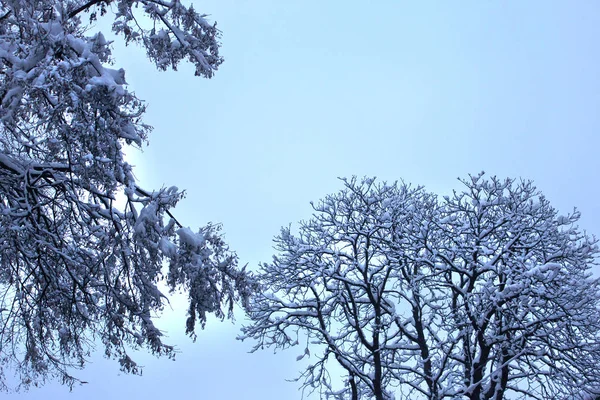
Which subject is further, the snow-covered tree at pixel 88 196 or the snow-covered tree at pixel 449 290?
the snow-covered tree at pixel 449 290

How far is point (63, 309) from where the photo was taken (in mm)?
6613

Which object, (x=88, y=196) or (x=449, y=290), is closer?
(x=88, y=196)

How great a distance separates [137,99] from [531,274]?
8.61m

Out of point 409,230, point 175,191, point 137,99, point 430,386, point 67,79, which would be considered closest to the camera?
point 67,79

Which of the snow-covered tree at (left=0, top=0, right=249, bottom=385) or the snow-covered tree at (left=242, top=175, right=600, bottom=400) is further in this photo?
the snow-covered tree at (left=242, top=175, right=600, bottom=400)

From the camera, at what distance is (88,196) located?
249 inches

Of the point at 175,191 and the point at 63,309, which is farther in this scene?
the point at 63,309

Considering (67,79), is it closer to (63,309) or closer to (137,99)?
(137,99)

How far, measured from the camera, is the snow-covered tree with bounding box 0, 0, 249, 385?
4.85 metres

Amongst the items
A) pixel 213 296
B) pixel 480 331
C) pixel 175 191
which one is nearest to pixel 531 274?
pixel 480 331

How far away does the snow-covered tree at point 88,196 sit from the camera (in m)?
4.85

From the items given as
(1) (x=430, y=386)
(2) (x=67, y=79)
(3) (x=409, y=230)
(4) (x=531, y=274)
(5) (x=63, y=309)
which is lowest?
(5) (x=63, y=309)

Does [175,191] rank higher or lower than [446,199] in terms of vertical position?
lower

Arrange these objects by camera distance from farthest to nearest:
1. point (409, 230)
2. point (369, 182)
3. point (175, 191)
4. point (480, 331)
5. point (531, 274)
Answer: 1. point (369, 182)
2. point (409, 230)
3. point (480, 331)
4. point (531, 274)
5. point (175, 191)
